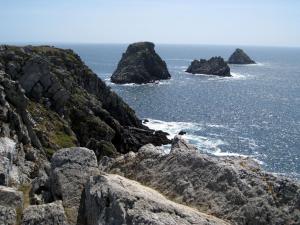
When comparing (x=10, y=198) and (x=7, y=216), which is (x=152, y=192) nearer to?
(x=7, y=216)

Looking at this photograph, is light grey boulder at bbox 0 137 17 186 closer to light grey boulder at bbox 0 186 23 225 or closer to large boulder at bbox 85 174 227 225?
light grey boulder at bbox 0 186 23 225

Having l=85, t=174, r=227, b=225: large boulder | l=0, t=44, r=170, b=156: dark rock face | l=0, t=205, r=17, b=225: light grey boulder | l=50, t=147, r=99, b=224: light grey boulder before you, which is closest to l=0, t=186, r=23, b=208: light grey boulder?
l=0, t=205, r=17, b=225: light grey boulder

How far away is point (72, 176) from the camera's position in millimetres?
19500

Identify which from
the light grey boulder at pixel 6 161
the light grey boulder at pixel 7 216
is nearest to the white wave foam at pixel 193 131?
the light grey boulder at pixel 6 161

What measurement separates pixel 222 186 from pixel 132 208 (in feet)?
11.2

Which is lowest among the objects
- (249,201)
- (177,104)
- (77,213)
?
(177,104)

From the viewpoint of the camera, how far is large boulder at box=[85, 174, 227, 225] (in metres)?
14.9

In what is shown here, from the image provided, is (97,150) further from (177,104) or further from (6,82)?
(177,104)

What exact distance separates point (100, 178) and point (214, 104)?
174m

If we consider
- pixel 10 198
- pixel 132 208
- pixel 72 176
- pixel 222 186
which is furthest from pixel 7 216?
pixel 222 186

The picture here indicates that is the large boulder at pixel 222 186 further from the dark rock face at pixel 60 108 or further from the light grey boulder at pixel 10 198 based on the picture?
the dark rock face at pixel 60 108

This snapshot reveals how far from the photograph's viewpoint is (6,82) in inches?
2136

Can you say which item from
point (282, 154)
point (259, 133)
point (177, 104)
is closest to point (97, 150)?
point (282, 154)

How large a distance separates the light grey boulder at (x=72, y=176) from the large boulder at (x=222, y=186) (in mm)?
1652
